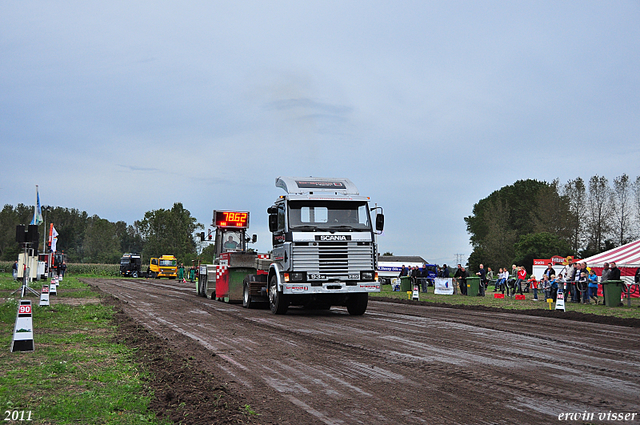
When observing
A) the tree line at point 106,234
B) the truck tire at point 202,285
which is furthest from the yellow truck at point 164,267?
the truck tire at point 202,285

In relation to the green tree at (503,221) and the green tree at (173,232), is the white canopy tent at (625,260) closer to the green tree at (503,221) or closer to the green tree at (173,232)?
the green tree at (503,221)

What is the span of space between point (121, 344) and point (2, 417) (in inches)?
199

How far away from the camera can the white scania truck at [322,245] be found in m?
16.1

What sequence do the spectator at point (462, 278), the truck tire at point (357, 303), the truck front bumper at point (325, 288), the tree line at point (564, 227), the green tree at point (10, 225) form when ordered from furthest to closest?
the green tree at point (10, 225) < the tree line at point (564, 227) < the spectator at point (462, 278) < the truck tire at point (357, 303) < the truck front bumper at point (325, 288)

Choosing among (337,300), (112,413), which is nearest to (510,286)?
(337,300)

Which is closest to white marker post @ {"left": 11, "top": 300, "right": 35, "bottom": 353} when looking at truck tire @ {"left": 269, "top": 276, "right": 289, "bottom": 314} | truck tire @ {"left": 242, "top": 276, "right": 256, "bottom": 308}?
truck tire @ {"left": 269, "top": 276, "right": 289, "bottom": 314}

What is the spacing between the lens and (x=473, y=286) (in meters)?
31.9

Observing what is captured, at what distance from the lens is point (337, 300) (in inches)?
680

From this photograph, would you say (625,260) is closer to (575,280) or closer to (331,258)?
(575,280)

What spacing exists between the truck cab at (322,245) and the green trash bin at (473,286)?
16.1m

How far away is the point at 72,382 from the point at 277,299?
10.4m

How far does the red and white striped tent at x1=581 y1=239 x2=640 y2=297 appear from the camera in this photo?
106 ft

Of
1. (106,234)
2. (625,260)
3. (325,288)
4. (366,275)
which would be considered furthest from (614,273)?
(106,234)

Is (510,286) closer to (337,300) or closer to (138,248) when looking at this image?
(337,300)
